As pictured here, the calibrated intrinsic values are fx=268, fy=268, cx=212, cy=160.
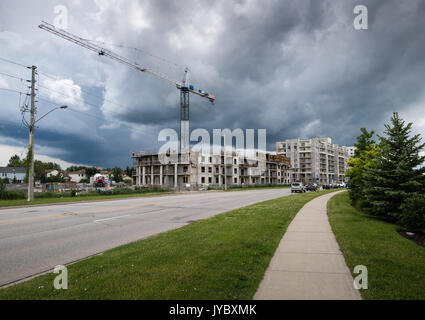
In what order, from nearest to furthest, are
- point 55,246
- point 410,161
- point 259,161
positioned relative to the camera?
point 55,246 < point 410,161 < point 259,161

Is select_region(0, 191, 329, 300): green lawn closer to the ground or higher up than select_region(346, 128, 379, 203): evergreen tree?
closer to the ground

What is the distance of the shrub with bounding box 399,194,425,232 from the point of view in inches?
350

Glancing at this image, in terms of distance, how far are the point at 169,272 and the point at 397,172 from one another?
10.5 m

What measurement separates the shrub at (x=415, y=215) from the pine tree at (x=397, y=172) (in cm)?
152

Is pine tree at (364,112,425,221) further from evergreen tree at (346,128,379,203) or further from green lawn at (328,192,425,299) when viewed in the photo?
evergreen tree at (346,128,379,203)

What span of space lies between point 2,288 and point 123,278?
2.05 metres

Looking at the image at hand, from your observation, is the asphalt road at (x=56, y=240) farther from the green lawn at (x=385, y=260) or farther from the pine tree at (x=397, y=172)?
the pine tree at (x=397, y=172)

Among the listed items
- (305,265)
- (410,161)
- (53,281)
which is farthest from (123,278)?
(410,161)

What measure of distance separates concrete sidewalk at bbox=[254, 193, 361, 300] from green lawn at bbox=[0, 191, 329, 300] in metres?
0.22

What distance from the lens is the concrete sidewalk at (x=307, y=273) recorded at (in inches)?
159

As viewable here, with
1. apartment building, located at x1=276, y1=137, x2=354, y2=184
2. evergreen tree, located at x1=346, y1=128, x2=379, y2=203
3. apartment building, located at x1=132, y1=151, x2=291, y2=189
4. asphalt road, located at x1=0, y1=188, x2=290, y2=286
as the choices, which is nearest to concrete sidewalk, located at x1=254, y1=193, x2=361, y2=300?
asphalt road, located at x1=0, y1=188, x2=290, y2=286

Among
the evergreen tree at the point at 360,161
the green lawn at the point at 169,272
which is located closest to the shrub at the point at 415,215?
the green lawn at the point at 169,272

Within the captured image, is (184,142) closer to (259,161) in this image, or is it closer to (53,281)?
(259,161)

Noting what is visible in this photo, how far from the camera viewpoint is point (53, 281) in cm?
463
